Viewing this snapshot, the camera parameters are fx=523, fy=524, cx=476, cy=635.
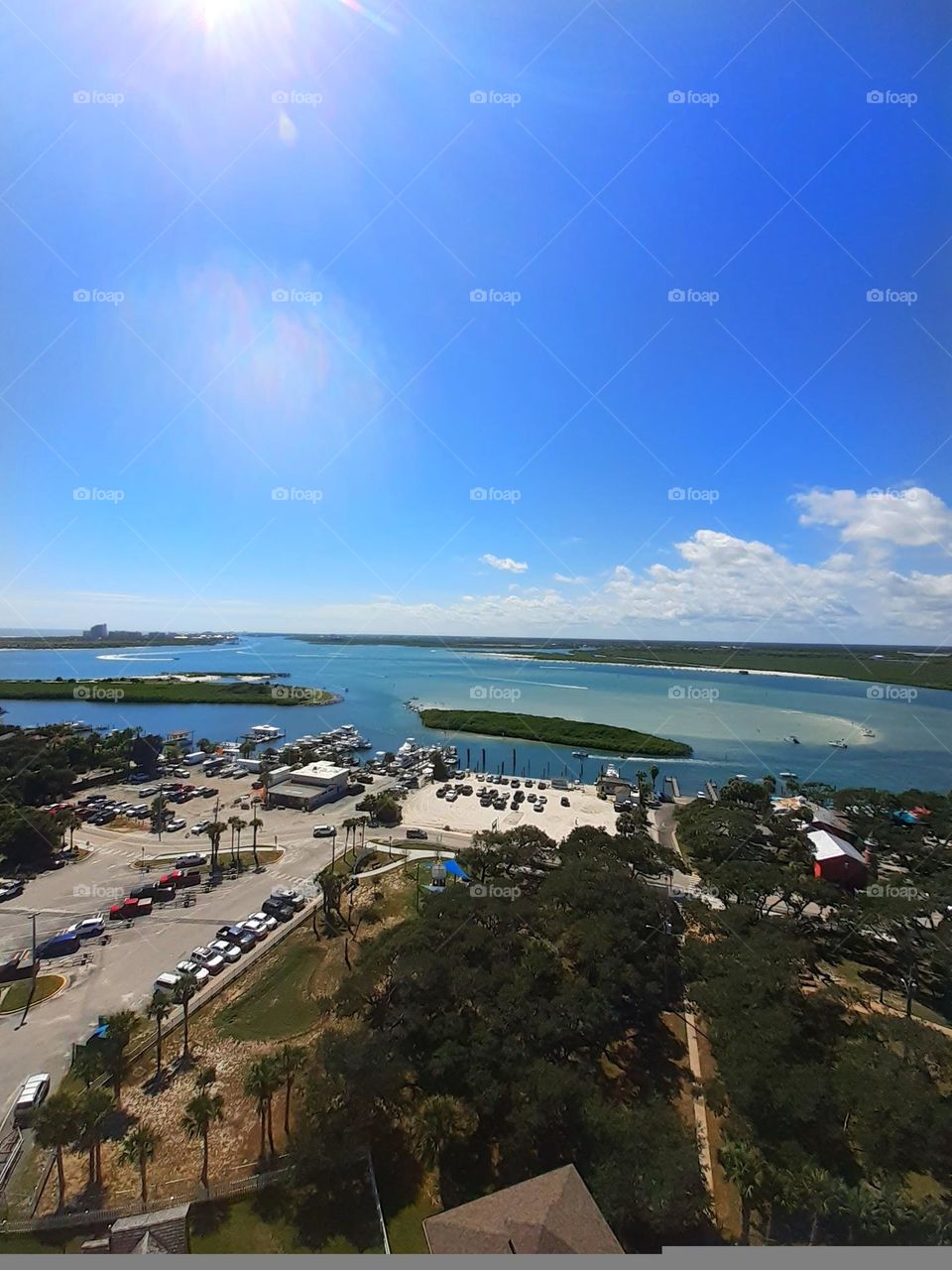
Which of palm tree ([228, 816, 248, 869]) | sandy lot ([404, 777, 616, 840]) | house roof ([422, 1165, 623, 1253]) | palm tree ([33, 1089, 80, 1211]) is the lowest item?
sandy lot ([404, 777, 616, 840])

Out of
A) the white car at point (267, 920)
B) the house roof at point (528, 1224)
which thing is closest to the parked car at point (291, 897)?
the white car at point (267, 920)

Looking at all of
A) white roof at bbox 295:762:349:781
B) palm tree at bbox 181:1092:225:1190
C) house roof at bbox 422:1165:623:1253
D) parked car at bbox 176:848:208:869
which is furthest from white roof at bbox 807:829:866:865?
white roof at bbox 295:762:349:781

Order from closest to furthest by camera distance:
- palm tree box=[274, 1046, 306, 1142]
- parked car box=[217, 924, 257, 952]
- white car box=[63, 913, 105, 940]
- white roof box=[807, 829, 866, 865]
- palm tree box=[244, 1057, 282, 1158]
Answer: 1. palm tree box=[244, 1057, 282, 1158]
2. palm tree box=[274, 1046, 306, 1142]
3. parked car box=[217, 924, 257, 952]
4. white car box=[63, 913, 105, 940]
5. white roof box=[807, 829, 866, 865]

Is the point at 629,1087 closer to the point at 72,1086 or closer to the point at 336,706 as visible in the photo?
the point at 72,1086

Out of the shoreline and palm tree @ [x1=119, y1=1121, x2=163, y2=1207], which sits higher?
the shoreline

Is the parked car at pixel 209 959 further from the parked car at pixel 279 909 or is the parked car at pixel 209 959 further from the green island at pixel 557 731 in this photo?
the green island at pixel 557 731

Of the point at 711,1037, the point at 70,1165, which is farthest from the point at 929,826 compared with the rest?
the point at 70,1165

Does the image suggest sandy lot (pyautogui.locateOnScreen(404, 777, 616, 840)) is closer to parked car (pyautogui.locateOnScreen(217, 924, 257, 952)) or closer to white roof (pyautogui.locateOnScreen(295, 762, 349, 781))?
white roof (pyautogui.locateOnScreen(295, 762, 349, 781))
